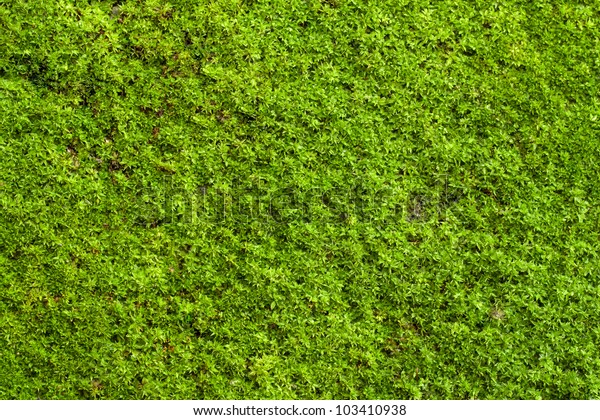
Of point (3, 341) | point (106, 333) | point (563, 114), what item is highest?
point (563, 114)

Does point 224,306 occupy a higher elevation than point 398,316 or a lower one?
lower

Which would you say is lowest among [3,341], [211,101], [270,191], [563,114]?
[3,341]

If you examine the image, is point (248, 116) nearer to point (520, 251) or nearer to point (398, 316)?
point (398, 316)

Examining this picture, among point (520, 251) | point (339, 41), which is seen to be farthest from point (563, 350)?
point (339, 41)

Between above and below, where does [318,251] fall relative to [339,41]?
below

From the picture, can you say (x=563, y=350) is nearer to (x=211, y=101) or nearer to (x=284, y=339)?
(x=284, y=339)

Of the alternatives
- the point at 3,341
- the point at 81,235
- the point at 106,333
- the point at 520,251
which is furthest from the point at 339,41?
the point at 3,341
